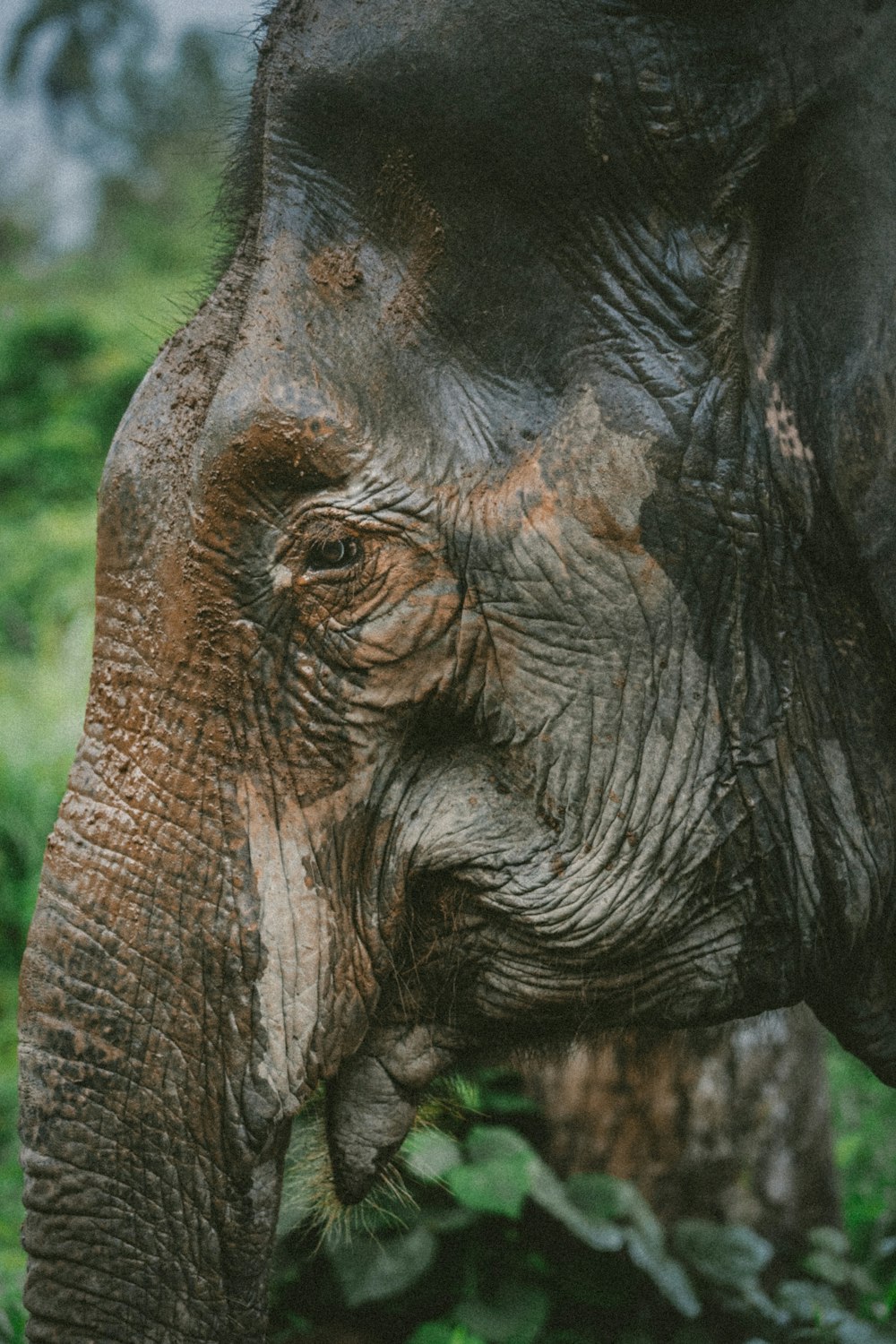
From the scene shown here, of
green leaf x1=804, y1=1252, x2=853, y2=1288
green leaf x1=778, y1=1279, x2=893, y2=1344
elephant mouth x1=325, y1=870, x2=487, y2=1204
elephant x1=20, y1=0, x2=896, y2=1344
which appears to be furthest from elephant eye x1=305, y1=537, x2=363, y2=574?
green leaf x1=804, y1=1252, x2=853, y2=1288

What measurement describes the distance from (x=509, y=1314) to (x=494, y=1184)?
0.38 metres

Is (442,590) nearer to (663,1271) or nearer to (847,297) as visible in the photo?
(847,297)

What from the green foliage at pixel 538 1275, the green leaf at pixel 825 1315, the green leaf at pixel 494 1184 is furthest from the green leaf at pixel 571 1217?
the green leaf at pixel 825 1315

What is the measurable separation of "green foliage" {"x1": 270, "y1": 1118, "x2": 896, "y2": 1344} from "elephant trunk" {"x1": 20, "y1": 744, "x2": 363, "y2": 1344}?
0.98m

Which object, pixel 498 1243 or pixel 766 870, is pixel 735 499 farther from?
pixel 498 1243

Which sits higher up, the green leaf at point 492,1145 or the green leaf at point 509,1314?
the green leaf at point 492,1145

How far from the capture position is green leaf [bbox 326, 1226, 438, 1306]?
288 cm

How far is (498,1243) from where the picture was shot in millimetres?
3156

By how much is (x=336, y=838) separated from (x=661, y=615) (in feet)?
1.67

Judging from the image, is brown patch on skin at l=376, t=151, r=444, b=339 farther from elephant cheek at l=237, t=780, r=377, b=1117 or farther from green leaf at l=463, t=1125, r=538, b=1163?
green leaf at l=463, t=1125, r=538, b=1163

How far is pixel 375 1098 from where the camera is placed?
2.06 metres

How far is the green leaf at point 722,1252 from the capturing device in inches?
125

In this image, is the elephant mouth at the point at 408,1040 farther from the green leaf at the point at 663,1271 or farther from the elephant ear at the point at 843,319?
the green leaf at the point at 663,1271

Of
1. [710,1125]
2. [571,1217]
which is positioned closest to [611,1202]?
[571,1217]
